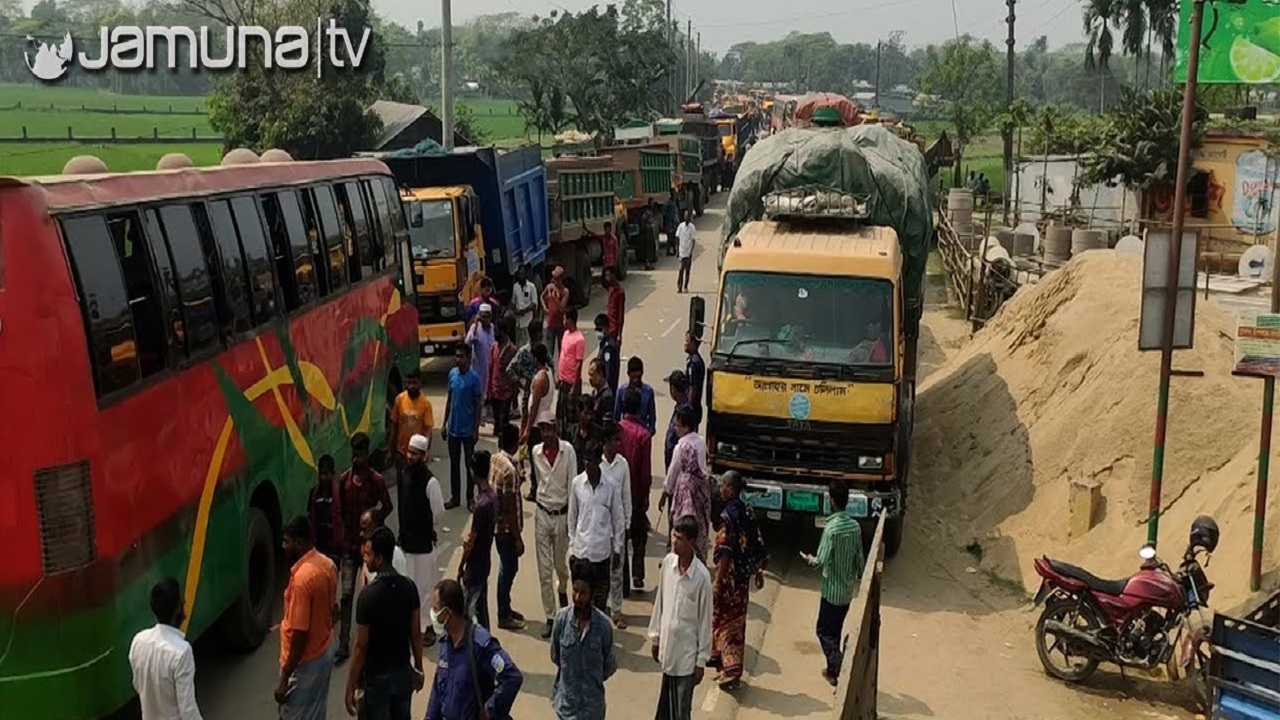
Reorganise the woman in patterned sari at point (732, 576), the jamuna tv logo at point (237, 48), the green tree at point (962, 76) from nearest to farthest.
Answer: the woman in patterned sari at point (732, 576), the jamuna tv logo at point (237, 48), the green tree at point (962, 76)

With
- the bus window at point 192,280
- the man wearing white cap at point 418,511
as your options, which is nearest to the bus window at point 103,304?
the bus window at point 192,280

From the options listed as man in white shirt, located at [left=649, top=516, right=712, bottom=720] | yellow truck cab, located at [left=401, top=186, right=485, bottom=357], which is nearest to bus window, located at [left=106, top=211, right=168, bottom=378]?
A: man in white shirt, located at [left=649, top=516, right=712, bottom=720]

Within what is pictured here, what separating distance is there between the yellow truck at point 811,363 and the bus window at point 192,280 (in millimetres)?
4309

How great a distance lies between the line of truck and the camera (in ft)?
57.0

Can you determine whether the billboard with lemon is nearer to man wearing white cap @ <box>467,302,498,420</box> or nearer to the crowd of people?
the crowd of people

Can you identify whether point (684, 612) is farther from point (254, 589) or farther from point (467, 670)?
point (254, 589)

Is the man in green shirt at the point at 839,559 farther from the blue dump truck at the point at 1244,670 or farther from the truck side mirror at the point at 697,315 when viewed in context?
the truck side mirror at the point at 697,315

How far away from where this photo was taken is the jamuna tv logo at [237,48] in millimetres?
34738

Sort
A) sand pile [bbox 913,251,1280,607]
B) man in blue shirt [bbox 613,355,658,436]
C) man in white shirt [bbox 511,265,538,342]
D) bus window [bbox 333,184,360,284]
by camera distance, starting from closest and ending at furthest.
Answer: sand pile [bbox 913,251,1280,607] < man in blue shirt [bbox 613,355,658,436] < bus window [bbox 333,184,360,284] < man in white shirt [bbox 511,265,538,342]

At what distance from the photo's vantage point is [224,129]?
4112cm

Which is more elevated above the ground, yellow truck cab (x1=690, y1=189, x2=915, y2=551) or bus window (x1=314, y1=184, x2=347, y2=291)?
bus window (x1=314, y1=184, x2=347, y2=291)

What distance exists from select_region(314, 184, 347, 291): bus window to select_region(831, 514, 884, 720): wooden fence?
564 centimetres

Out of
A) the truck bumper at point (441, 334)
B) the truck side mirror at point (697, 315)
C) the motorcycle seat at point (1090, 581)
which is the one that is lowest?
the motorcycle seat at point (1090, 581)

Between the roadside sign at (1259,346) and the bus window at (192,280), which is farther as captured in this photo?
the roadside sign at (1259,346)
